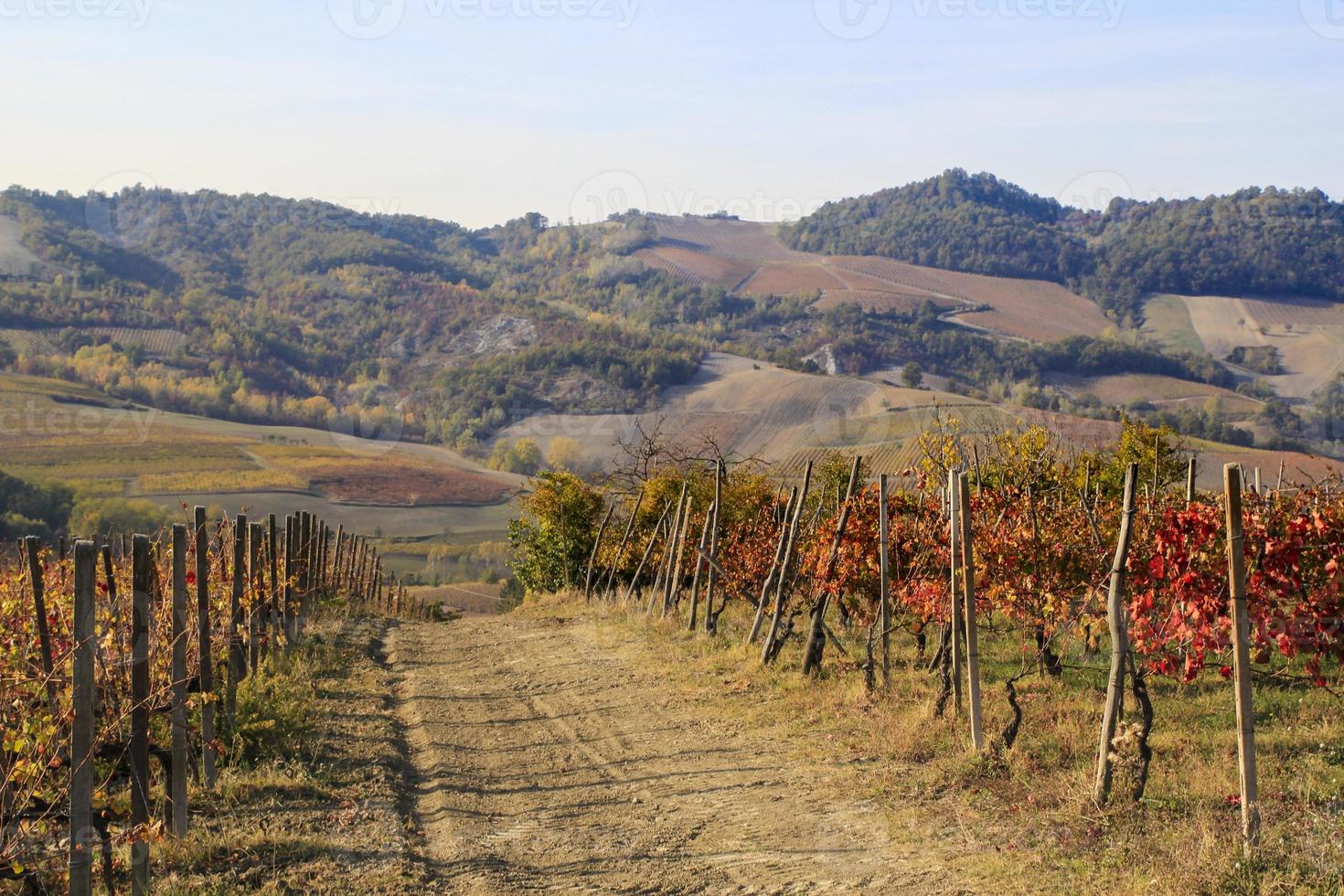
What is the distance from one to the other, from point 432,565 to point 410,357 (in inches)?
4215

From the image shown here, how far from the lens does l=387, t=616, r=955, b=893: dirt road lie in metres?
6.63

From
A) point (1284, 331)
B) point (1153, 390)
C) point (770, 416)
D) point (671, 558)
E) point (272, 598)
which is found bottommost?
point (770, 416)

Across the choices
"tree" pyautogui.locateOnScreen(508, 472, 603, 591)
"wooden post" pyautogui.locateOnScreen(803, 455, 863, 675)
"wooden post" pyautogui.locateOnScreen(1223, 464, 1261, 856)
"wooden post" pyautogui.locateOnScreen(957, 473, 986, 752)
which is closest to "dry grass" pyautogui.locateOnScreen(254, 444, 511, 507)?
"tree" pyautogui.locateOnScreen(508, 472, 603, 591)

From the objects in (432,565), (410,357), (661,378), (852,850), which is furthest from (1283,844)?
(410,357)

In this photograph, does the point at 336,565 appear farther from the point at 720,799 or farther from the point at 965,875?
the point at 965,875

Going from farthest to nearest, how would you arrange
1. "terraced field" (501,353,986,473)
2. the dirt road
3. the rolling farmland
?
1. the rolling farmland
2. "terraced field" (501,353,986,473)
3. the dirt road

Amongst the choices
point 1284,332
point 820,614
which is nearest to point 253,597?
point 820,614

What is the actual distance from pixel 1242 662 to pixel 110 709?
7075mm

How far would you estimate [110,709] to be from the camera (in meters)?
8.12

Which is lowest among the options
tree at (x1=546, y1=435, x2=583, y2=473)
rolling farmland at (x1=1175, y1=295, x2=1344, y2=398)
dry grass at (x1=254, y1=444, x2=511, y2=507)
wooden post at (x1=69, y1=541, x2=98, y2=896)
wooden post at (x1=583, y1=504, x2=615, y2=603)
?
dry grass at (x1=254, y1=444, x2=511, y2=507)

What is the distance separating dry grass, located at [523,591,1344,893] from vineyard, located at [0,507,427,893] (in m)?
4.40

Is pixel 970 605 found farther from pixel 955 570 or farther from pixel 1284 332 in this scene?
pixel 1284 332

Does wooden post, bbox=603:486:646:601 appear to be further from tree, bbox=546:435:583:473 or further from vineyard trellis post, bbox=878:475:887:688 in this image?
tree, bbox=546:435:583:473

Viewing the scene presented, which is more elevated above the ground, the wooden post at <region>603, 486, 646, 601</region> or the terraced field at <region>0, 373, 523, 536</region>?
the wooden post at <region>603, 486, 646, 601</region>
